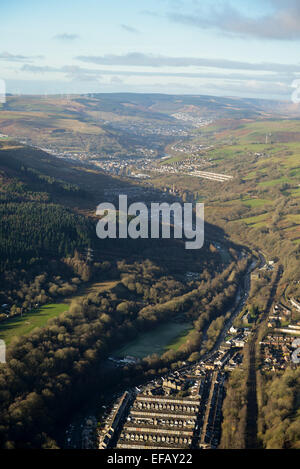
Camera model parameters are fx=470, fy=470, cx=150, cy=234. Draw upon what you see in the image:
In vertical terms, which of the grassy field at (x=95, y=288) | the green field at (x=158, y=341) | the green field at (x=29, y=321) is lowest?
the green field at (x=158, y=341)

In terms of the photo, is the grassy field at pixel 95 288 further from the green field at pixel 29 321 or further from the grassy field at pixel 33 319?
the green field at pixel 29 321

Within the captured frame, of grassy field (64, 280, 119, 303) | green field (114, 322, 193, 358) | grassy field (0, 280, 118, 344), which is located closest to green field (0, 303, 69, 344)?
grassy field (0, 280, 118, 344)

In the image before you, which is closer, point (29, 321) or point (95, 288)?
point (29, 321)

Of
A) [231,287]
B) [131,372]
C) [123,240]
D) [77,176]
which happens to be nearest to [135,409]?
[131,372]

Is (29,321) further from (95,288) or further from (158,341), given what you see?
(158,341)

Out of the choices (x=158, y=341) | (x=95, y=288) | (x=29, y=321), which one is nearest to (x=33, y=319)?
(x=29, y=321)

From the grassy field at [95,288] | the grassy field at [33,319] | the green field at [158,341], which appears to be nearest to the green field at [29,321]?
the grassy field at [33,319]

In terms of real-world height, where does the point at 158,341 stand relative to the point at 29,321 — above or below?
below
